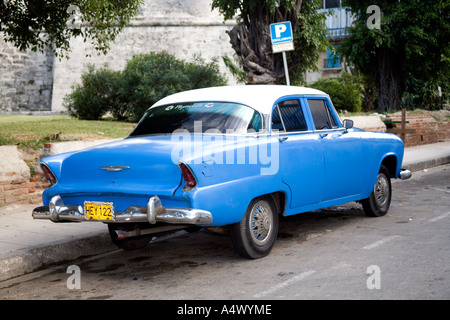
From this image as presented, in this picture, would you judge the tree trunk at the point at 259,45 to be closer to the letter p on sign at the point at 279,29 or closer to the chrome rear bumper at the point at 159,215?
the letter p on sign at the point at 279,29

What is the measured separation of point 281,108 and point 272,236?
60.5 inches

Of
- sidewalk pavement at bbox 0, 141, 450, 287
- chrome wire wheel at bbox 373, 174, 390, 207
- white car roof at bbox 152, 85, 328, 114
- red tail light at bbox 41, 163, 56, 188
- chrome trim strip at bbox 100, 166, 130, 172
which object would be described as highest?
white car roof at bbox 152, 85, 328, 114

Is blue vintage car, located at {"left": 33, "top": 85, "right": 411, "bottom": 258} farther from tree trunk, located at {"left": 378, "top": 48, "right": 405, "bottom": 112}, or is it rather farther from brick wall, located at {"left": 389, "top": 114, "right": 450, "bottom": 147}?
tree trunk, located at {"left": 378, "top": 48, "right": 405, "bottom": 112}

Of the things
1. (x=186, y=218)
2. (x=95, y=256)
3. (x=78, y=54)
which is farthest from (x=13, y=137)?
(x=78, y=54)

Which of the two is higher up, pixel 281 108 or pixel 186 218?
pixel 281 108

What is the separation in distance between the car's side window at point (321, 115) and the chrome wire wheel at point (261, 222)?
64.1 inches

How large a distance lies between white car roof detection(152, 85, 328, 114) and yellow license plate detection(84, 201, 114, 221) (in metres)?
1.79

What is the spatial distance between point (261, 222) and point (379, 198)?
301 centimetres

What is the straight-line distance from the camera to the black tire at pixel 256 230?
249 inches

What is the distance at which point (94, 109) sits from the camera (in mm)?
21156

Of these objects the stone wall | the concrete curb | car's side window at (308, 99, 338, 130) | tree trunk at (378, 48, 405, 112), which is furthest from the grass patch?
the stone wall

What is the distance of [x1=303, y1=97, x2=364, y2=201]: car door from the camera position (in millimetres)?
7547

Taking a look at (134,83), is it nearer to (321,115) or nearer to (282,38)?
(282,38)
